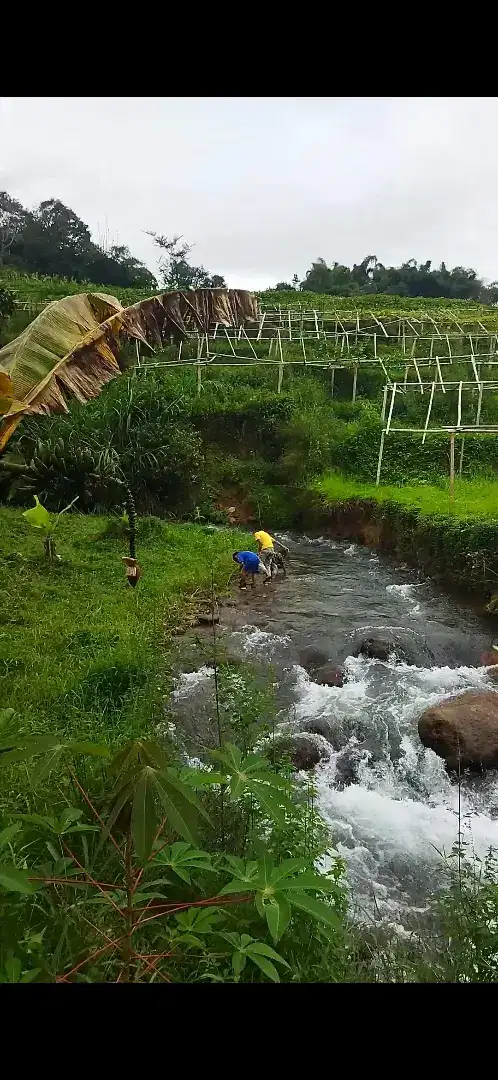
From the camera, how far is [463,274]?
105 feet

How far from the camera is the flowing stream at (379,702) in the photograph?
147 inches

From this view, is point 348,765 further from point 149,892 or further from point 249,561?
point 249,561

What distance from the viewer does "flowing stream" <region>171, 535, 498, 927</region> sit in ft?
12.3

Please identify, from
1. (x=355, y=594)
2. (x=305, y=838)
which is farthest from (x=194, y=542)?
(x=305, y=838)

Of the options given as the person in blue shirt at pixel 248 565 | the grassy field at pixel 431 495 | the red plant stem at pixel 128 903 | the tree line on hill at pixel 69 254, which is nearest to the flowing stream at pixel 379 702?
the person in blue shirt at pixel 248 565

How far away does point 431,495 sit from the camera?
1030cm

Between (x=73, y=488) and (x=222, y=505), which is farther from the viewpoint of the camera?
(x=222, y=505)

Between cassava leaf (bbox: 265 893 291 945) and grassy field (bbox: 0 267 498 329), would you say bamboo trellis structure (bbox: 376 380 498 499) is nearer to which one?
grassy field (bbox: 0 267 498 329)

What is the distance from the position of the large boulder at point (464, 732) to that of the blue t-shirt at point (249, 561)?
3619 mm

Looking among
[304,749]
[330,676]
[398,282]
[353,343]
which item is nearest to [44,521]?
[330,676]

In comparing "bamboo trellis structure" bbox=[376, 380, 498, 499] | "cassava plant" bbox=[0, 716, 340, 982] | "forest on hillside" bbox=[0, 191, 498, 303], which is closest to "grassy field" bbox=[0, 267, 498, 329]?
"forest on hillside" bbox=[0, 191, 498, 303]

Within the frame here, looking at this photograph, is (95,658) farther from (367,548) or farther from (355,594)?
(367,548)
